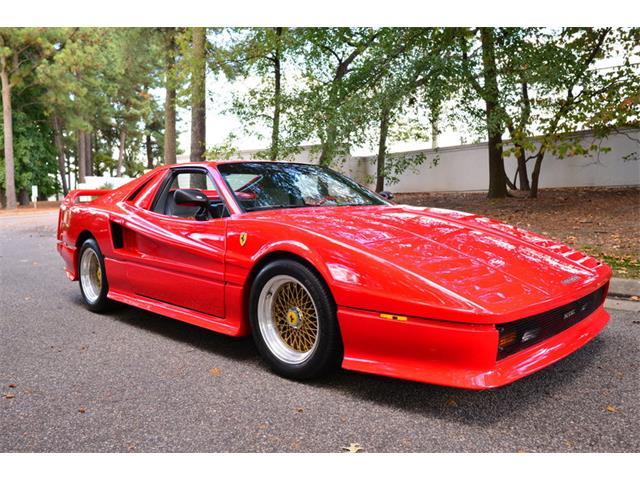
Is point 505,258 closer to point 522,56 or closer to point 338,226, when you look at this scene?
point 338,226

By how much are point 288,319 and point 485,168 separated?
16.0 meters

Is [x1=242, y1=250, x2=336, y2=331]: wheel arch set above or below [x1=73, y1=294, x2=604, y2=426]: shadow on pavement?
above

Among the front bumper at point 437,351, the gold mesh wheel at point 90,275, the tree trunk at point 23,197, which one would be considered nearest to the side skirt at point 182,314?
the gold mesh wheel at point 90,275

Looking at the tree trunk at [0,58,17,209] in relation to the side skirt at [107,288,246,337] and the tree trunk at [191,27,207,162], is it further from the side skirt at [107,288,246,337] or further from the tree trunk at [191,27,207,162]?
the side skirt at [107,288,246,337]

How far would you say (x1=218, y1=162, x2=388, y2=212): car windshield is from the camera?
149 inches

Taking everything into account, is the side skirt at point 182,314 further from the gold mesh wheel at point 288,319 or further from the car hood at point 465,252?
the car hood at point 465,252

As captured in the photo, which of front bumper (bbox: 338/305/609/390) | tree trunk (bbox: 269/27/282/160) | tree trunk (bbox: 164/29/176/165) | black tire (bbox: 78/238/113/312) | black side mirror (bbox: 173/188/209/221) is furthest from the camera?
tree trunk (bbox: 164/29/176/165)

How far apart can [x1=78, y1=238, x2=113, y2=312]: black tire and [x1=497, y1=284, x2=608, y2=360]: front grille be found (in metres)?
3.46

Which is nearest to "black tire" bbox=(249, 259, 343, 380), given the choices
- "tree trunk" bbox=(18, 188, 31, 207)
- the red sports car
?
the red sports car

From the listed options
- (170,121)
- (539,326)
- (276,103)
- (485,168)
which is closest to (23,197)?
(170,121)

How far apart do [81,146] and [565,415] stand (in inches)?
1541

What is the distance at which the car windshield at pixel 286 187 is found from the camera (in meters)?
3.79

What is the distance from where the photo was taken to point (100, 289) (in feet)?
15.8

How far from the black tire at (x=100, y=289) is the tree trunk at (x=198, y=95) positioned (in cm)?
904
